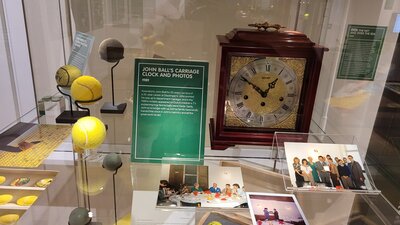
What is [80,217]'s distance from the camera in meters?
0.81

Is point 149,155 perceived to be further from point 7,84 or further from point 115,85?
point 7,84

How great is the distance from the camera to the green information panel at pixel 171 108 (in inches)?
39.3

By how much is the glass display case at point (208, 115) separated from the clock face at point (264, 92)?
8cm

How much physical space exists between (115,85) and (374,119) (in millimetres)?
1009

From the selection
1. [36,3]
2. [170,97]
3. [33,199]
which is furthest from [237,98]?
[36,3]

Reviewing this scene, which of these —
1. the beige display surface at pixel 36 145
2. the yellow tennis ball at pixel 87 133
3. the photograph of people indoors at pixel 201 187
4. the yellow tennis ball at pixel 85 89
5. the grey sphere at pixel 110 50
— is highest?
the grey sphere at pixel 110 50

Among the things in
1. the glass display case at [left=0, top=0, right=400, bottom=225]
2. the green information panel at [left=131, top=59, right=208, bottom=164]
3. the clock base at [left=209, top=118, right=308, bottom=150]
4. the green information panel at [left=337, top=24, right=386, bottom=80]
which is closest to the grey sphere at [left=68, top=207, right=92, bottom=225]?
the glass display case at [left=0, top=0, right=400, bottom=225]

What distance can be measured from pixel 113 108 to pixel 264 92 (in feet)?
1.84

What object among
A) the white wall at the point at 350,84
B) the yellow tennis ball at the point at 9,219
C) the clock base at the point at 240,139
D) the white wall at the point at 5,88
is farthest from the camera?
the white wall at the point at 5,88

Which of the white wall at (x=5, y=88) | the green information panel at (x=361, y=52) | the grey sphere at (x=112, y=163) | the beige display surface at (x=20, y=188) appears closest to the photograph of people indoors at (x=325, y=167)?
the green information panel at (x=361, y=52)

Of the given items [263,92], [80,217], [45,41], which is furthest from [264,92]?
[45,41]

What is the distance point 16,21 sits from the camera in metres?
1.26

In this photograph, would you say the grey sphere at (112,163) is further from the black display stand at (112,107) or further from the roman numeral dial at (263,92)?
the roman numeral dial at (263,92)

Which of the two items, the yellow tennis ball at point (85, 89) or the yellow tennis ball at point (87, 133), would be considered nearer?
the yellow tennis ball at point (87, 133)
